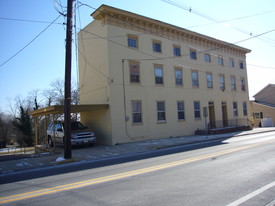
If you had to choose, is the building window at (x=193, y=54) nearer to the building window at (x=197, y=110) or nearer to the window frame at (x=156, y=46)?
the window frame at (x=156, y=46)

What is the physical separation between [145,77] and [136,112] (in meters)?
3.09

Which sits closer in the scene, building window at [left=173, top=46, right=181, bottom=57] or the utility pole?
the utility pole

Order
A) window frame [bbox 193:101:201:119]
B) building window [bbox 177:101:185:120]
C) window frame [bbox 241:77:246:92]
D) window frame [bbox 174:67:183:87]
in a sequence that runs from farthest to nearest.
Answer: window frame [bbox 241:77:246:92]
window frame [bbox 193:101:201:119]
window frame [bbox 174:67:183:87]
building window [bbox 177:101:185:120]

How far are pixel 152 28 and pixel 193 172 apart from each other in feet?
53.4

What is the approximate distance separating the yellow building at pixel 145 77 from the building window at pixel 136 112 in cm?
8

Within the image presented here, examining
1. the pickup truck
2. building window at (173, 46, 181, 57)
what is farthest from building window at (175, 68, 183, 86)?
the pickup truck

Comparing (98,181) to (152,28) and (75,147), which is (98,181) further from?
(152,28)

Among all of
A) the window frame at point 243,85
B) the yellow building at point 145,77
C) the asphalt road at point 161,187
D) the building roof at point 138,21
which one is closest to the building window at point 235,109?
the yellow building at point 145,77

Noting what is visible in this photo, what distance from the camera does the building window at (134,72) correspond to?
19.4 metres

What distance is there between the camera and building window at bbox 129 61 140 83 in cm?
1944

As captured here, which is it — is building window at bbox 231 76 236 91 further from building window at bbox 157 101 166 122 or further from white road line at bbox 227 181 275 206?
white road line at bbox 227 181 275 206

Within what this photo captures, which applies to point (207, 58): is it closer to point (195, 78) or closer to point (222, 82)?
point (195, 78)

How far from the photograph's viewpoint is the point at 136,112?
19312mm

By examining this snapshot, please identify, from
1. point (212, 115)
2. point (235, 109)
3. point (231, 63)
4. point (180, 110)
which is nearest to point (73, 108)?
point (180, 110)
